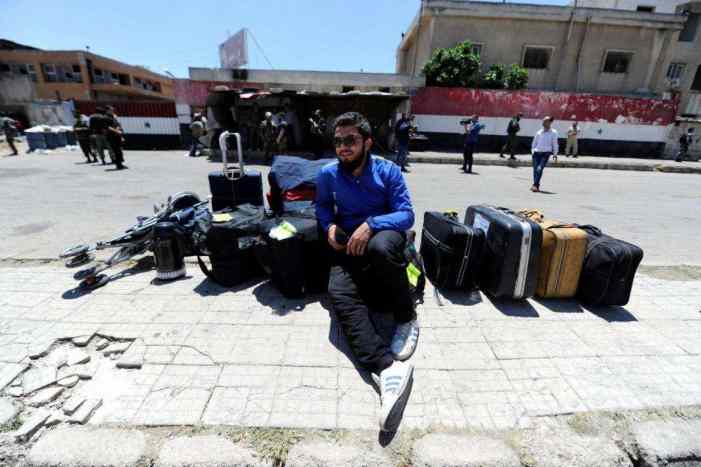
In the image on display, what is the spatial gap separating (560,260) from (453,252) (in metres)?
1.05

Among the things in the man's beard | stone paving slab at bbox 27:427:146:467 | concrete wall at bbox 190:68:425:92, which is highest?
concrete wall at bbox 190:68:425:92

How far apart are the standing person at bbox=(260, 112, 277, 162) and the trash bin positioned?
43.4ft

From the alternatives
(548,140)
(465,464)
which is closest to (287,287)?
(465,464)

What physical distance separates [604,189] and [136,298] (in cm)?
1241

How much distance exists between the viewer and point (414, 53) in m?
24.1

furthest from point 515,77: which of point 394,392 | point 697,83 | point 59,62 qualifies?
point 59,62

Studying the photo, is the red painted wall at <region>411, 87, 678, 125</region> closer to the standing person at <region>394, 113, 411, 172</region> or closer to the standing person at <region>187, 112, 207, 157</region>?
the standing person at <region>394, 113, 411, 172</region>

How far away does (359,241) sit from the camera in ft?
8.03

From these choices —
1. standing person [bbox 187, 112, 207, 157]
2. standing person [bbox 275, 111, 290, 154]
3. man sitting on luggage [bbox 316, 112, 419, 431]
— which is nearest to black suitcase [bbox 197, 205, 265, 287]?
man sitting on luggage [bbox 316, 112, 419, 431]

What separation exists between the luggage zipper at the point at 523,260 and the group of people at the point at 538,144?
6492 millimetres

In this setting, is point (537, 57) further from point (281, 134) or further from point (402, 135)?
point (281, 134)

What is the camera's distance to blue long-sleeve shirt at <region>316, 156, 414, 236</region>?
2.66 meters

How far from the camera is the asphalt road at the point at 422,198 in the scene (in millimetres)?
4898

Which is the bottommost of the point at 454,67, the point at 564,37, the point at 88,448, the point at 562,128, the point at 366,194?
the point at 88,448
